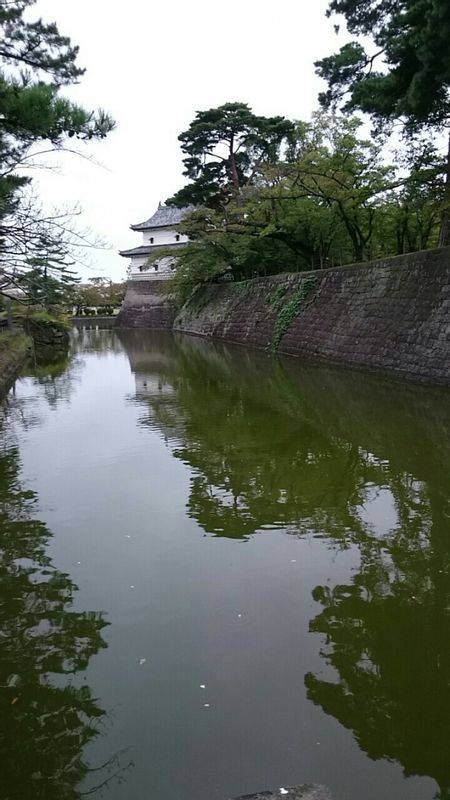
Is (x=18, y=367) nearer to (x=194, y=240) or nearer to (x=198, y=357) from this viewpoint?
(x=198, y=357)

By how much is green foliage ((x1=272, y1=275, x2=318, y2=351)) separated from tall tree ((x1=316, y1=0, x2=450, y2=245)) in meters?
5.70

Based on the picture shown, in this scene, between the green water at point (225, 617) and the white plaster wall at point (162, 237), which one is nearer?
the green water at point (225, 617)

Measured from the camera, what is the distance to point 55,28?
6203 millimetres

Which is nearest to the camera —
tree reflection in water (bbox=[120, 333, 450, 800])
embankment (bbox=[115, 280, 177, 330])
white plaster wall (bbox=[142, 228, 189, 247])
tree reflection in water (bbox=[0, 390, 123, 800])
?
tree reflection in water (bbox=[0, 390, 123, 800])

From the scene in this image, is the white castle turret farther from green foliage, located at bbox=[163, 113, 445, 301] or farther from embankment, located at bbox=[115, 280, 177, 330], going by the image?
green foliage, located at bbox=[163, 113, 445, 301]

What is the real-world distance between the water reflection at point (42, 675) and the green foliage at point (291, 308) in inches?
528

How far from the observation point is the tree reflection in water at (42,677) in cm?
205

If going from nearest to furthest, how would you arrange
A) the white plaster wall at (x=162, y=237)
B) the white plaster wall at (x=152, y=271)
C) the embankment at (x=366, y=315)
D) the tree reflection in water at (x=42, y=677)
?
the tree reflection in water at (x=42, y=677), the embankment at (x=366, y=315), the white plaster wall at (x=152, y=271), the white plaster wall at (x=162, y=237)

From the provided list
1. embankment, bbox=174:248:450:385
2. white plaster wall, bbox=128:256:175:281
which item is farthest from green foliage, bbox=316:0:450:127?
white plaster wall, bbox=128:256:175:281

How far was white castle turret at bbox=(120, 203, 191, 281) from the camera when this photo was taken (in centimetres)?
3997

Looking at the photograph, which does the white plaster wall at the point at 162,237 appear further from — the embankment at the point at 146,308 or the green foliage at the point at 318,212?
the green foliage at the point at 318,212

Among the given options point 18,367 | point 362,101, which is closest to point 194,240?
point 18,367

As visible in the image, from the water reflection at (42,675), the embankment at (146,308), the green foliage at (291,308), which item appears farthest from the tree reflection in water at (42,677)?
the embankment at (146,308)

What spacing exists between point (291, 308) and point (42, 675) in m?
15.0
